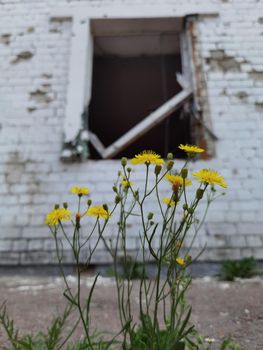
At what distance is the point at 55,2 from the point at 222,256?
379cm

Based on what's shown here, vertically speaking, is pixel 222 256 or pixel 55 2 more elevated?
pixel 55 2

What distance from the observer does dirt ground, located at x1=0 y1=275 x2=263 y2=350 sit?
1.95m

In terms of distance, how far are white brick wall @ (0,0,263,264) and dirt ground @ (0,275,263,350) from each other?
2.15 ft

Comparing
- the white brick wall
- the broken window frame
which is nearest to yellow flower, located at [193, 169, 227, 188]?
the white brick wall

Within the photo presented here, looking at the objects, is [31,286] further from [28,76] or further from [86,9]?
[86,9]

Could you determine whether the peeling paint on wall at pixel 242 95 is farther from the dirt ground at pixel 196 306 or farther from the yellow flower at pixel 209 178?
the yellow flower at pixel 209 178

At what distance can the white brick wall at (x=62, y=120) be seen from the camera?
3.67m

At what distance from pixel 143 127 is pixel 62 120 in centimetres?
91

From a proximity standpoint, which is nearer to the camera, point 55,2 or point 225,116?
point 225,116

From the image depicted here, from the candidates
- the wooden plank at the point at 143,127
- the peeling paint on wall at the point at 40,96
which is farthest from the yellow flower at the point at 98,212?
the peeling paint on wall at the point at 40,96

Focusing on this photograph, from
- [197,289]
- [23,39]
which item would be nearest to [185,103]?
[23,39]

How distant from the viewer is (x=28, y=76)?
4.54m

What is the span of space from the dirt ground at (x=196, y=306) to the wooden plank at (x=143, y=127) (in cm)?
153

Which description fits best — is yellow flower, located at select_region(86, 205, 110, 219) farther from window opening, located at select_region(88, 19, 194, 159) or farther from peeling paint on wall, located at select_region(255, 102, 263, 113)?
peeling paint on wall, located at select_region(255, 102, 263, 113)
